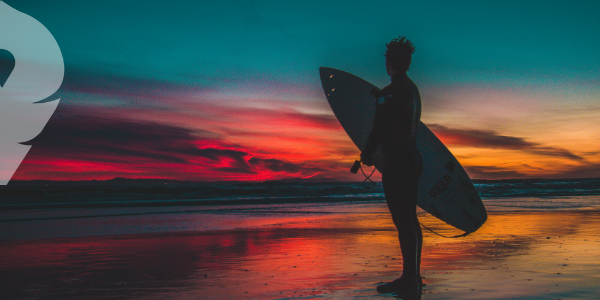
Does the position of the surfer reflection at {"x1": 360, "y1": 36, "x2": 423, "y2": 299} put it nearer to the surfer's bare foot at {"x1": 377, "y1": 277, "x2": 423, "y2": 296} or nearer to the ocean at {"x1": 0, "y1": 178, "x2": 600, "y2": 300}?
the surfer's bare foot at {"x1": 377, "y1": 277, "x2": 423, "y2": 296}

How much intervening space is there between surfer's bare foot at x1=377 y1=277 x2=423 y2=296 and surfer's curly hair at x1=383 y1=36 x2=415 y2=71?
1538 millimetres

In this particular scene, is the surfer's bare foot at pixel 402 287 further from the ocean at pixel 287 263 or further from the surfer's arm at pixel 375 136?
the surfer's arm at pixel 375 136

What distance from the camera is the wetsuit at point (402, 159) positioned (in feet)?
10.6

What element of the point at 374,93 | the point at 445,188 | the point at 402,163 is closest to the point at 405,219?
the point at 402,163

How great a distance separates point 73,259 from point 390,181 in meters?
3.76

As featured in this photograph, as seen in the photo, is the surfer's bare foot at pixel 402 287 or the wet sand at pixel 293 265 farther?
the wet sand at pixel 293 265

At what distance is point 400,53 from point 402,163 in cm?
84

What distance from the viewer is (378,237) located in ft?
21.8

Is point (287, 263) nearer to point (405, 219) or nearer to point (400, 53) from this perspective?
point (405, 219)

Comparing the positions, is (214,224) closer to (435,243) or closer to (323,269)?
(435,243)

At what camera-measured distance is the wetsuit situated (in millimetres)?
3234

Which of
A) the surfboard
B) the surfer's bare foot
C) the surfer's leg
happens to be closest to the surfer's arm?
the surfer's leg

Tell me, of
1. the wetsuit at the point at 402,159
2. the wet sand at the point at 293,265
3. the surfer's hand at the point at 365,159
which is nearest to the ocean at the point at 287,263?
the wet sand at the point at 293,265

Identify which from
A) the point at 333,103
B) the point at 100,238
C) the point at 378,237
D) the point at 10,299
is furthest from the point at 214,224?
the point at 10,299
